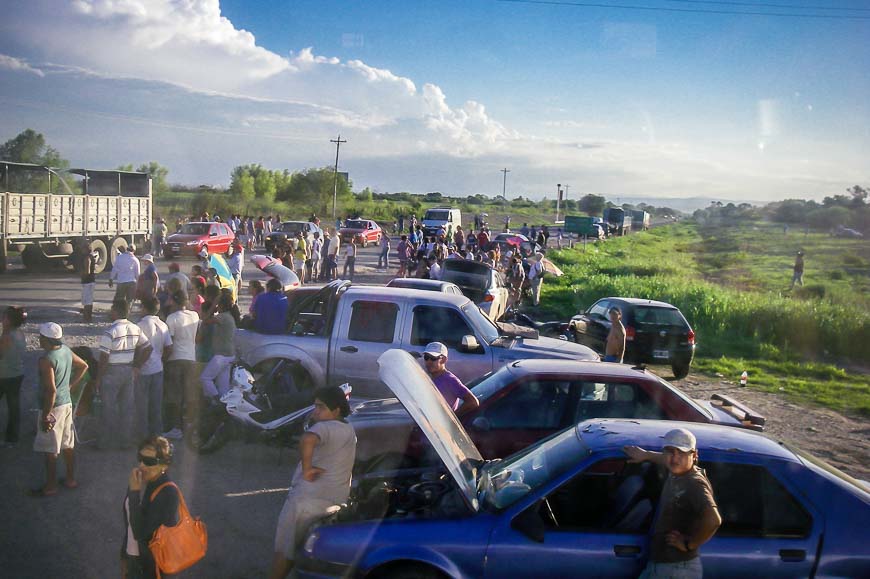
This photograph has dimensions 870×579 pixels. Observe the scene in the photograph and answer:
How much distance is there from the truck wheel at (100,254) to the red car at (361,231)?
17927mm

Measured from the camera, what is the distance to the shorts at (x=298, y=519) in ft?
14.3

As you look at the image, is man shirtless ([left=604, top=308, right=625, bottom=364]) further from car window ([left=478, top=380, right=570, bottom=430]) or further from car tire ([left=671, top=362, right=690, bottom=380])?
car window ([left=478, top=380, right=570, bottom=430])

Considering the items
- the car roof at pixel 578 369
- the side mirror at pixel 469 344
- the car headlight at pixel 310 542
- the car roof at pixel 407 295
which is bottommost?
the car headlight at pixel 310 542


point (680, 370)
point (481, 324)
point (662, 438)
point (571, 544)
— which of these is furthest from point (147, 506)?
point (680, 370)

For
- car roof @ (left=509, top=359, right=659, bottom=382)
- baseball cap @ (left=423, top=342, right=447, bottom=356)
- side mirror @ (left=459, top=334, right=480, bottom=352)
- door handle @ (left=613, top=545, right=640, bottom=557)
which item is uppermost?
baseball cap @ (left=423, top=342, right=447, bottom=356)

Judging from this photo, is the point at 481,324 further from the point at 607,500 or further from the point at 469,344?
the point at 607,500

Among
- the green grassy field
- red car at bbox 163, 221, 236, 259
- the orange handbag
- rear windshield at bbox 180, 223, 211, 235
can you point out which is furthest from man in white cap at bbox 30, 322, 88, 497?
rear windshield at bbox 180, 223, 211, 235

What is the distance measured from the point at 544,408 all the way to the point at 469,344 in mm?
1984

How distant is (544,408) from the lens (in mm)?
6059

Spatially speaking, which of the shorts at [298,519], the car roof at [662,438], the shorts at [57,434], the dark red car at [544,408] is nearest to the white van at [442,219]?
the dark red car at [544,408]

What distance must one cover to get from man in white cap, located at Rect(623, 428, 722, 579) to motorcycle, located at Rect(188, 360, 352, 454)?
410 cm

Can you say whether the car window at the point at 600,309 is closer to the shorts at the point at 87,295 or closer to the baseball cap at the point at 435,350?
the baseball cap at the point at 435,350

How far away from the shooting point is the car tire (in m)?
13.1

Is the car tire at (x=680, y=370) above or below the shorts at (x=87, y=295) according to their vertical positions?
below
